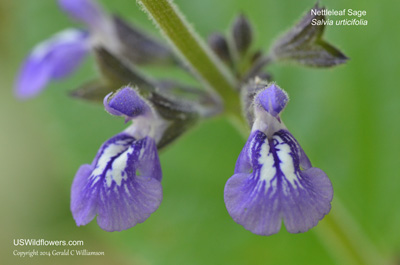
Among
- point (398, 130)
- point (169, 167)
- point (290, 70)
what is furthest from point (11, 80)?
point (398, 130)

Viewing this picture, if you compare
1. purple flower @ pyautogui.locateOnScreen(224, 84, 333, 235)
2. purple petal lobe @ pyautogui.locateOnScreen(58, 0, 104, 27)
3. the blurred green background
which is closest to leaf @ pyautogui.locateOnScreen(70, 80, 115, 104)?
purple petal lobe @ pyautogui.locateOnScreen(58, 0, 104, 27)

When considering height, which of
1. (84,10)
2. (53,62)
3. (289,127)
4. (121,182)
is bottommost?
(121,182)

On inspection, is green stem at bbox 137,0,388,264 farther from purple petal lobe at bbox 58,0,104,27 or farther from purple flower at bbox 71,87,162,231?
purple petal lobe at bbox 58,0,104,27

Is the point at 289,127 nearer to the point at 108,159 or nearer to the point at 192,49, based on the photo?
the point at 192,49

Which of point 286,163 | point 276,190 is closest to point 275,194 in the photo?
point 276,190

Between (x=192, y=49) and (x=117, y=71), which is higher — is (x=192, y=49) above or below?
below

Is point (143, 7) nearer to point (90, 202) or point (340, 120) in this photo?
point (90, 202)
